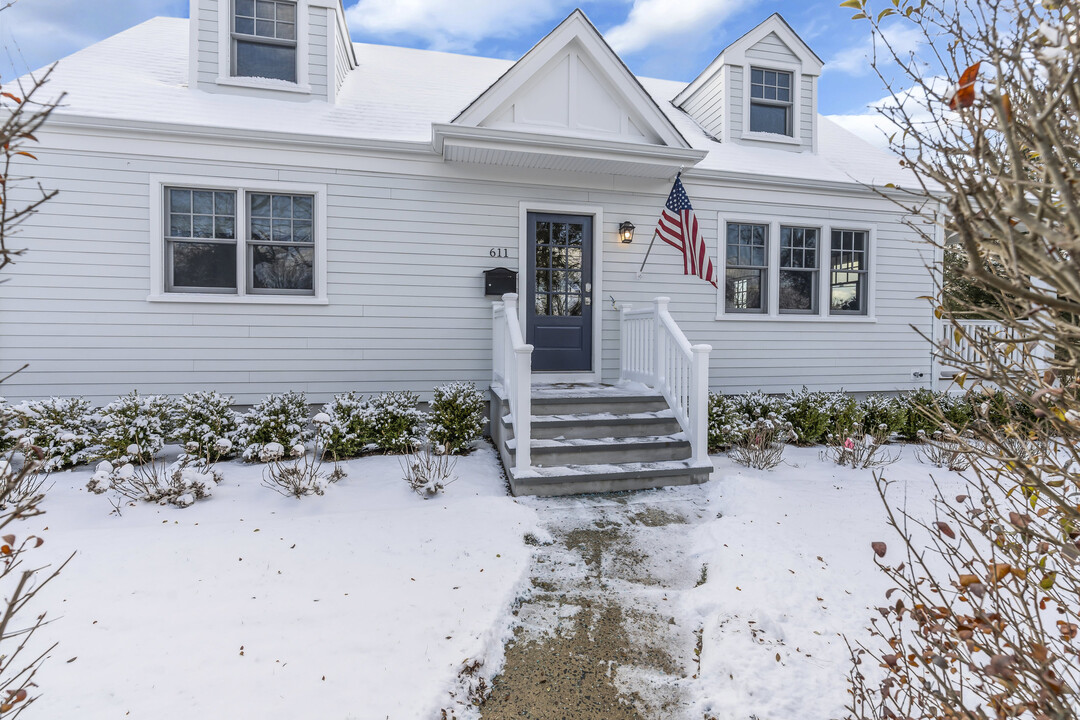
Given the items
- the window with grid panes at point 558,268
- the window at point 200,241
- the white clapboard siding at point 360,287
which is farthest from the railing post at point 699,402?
the window at point 200,241

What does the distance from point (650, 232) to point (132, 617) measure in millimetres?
6349

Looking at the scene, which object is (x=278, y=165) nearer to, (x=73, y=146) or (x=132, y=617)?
(x=73, y=146)

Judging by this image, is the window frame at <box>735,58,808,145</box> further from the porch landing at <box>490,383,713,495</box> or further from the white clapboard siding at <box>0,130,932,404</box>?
the porch landing at <box>490,383,713,495</box>

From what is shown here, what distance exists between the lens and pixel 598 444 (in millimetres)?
5156

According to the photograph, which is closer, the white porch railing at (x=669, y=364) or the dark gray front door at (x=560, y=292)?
the white porch railing at (x=669, y=364)

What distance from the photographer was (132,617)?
2797 millimetres

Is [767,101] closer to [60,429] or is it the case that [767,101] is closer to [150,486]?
[150,486]

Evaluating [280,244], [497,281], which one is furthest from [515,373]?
Answer: [280,244]

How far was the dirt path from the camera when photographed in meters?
2.38

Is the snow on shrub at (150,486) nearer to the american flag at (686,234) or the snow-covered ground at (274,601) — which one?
the snow-covered ground at (274,601)

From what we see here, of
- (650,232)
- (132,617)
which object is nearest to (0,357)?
(132,617)

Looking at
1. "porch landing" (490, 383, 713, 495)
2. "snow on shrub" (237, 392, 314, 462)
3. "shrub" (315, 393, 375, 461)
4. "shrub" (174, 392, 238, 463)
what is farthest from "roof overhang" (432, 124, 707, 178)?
"shrub" (174, 392, 238, 463)

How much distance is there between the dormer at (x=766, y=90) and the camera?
8.11m

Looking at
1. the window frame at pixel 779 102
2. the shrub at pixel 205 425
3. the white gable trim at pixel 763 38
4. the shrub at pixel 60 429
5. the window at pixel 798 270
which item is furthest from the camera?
the window frame at pixel 779 102
